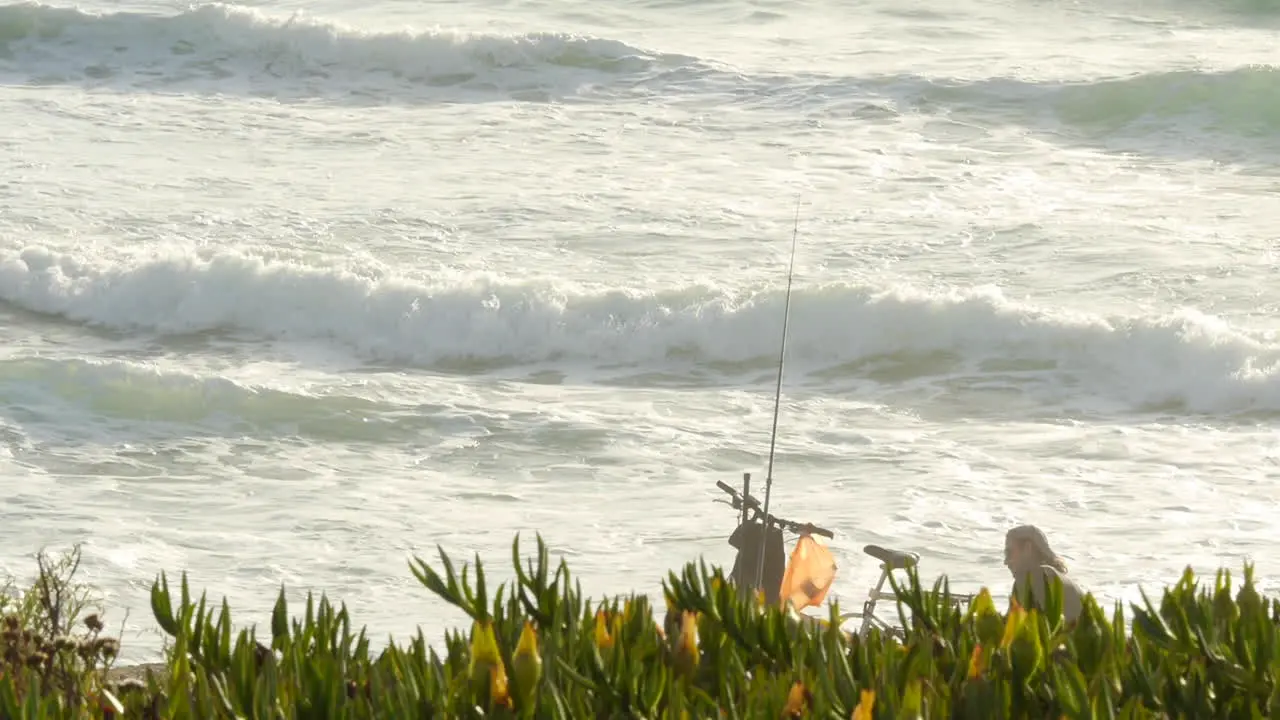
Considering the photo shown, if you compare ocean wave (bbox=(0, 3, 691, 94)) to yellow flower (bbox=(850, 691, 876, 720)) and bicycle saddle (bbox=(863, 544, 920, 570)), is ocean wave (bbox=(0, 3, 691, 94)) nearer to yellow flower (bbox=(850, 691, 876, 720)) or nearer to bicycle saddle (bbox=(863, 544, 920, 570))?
bicycle saddle (bbox=(863, 544, 920, 570))

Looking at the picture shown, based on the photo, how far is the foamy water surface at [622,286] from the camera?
10.9m

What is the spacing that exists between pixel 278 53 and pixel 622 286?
13.0m

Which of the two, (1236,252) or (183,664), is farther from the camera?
(1236,252)

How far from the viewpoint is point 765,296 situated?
668 inches

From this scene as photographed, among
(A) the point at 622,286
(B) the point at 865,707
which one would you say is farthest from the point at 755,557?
(A) the point at 622,286

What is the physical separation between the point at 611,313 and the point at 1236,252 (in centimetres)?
607

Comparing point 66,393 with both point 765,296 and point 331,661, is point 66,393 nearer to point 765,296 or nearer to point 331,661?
point 765,296

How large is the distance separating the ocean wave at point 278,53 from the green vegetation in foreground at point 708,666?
79.3ft

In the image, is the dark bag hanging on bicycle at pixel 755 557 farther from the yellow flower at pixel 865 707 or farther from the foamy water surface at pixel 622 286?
the foamy water surface at pixel 622 286

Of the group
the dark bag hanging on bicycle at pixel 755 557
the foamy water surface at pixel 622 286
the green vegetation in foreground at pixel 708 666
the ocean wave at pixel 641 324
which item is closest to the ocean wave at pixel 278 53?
the foamy water surface at pixel 622 286

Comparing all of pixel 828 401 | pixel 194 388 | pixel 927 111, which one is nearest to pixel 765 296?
pixel 828 401

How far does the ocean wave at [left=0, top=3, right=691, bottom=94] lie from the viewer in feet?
89.6

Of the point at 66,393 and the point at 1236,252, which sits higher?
the point at 1236,252

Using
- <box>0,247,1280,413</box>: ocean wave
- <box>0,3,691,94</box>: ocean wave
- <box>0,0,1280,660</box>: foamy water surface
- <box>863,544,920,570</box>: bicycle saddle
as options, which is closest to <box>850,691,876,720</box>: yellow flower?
<box>863,544,920,570</box>: bicycle saddle
